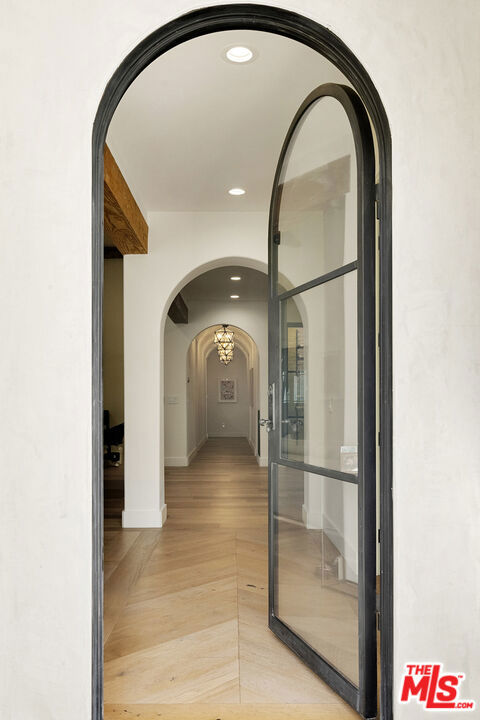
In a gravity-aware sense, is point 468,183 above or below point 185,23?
below

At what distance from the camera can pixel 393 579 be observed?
180cm

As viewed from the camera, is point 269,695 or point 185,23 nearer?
point 185,23

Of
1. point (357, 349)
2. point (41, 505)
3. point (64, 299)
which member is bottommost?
point (41, 505)

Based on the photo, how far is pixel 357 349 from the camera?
2.15 metres

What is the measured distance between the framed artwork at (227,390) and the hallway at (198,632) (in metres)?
12.8

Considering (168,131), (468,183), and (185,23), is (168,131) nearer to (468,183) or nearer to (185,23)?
(185,23)

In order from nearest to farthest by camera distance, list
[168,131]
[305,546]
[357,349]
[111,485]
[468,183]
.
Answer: [468,183] < [357,349] < [305,546] < [168,131] < [111,485]

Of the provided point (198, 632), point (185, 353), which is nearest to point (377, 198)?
point (198, 632)

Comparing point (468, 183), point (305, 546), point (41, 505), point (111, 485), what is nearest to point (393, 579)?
point (305, 546)

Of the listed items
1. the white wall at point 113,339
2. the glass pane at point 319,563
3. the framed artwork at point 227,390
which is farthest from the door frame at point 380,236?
the framed artwork at point 227,390

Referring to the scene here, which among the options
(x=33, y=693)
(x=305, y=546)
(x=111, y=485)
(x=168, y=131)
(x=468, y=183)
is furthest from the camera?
(x=111, y=485)

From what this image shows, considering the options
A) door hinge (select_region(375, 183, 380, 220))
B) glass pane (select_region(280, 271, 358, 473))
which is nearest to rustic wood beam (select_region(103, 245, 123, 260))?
glass pane (select_region(280, 271, 358, 473))

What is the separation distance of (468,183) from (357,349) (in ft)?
2.24

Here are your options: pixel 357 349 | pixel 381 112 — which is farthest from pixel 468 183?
pixel 357 349
